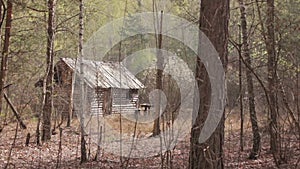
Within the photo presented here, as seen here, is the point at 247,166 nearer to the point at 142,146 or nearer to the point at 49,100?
the point at 142,146

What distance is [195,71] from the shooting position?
231 inches

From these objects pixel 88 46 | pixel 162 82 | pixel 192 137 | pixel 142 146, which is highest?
pixel 88 46

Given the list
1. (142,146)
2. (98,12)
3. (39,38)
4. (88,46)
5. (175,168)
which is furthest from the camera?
(88,46)

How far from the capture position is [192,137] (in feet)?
18.3

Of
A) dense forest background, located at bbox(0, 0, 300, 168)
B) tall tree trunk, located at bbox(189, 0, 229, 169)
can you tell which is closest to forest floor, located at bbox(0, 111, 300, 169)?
dense forest background, located at bbox(0, 0, 300, 168)

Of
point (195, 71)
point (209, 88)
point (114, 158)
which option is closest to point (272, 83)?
point (195, 71)

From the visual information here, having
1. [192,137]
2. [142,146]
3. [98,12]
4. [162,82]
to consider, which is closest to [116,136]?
[142,146]

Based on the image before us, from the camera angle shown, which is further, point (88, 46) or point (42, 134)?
point (88, 46)

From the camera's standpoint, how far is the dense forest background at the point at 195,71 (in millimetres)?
7273

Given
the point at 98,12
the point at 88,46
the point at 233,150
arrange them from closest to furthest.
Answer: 1. the point at 233,150
2. the point at 98,12
3. the point at 88,46

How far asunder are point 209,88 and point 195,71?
45 centimetres

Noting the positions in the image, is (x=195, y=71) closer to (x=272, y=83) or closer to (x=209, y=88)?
(x=209, y=88)

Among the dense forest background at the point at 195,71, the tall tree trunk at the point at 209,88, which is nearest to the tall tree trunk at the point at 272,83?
the dense forest background at the point at 195,71

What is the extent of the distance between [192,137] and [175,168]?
8.32ft
